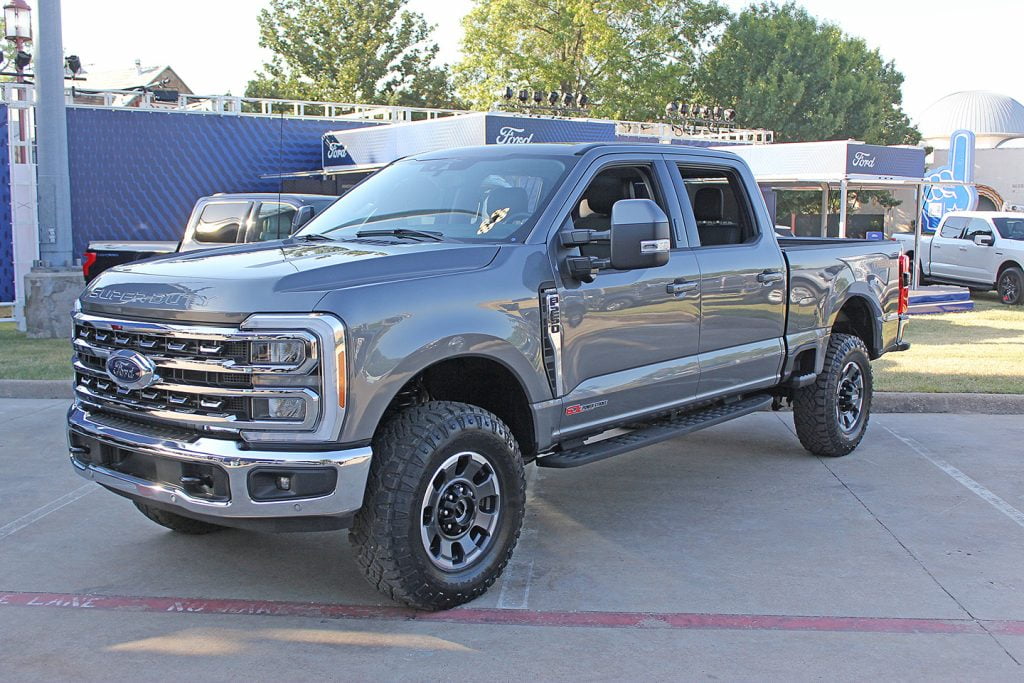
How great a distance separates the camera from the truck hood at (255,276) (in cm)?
391

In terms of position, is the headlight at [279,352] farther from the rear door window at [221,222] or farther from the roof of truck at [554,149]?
the rear door window at [221,222]

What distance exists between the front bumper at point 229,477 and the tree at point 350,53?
5275 centimetres

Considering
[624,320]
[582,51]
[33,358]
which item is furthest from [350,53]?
[624,320]

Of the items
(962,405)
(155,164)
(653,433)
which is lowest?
(962,405)

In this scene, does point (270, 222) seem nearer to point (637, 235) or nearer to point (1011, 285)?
point (637, 235)

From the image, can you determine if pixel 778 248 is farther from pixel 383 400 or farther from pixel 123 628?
pixel 123 628

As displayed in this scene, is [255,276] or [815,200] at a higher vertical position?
[815,200]

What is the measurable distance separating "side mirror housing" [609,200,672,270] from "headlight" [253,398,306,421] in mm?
1795

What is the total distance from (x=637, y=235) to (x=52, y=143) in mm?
10720

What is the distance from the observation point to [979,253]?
19750mm

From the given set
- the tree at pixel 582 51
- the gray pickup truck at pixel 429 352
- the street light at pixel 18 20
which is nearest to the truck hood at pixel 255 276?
the gray pickup truck at pixel 429 352

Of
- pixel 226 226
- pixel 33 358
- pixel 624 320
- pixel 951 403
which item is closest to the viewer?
pixel 624 320

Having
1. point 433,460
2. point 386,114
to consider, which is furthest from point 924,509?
point 386,114

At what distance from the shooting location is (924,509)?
19.6ft
